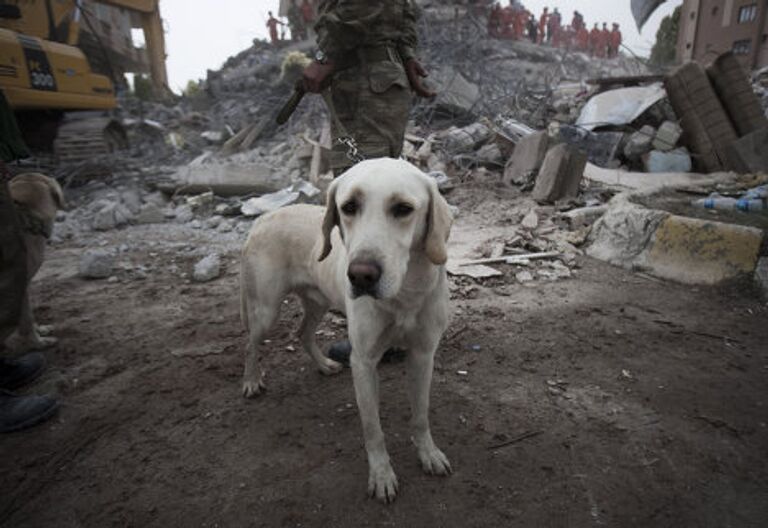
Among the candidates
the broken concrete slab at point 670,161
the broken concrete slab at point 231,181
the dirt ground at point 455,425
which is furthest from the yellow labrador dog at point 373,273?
the broken concrete slab at point 670,161

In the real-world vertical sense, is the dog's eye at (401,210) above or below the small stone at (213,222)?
above

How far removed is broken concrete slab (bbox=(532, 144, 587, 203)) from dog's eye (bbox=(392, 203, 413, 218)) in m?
4.79

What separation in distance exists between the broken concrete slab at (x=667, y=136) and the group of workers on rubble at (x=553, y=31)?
18.2 metres

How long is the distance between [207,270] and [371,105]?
107 inches

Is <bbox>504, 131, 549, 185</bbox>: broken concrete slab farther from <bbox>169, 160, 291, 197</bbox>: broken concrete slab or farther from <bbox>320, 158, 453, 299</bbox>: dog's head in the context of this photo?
<bbox>320, 158, 453, 299</bbox>: dog's head

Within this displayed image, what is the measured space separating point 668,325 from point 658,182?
384cm

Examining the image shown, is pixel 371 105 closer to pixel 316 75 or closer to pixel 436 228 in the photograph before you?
pixel 316 75

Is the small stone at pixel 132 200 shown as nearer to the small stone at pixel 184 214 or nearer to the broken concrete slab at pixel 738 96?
the small stone at pixel 184 214

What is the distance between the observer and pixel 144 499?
2.05 meters

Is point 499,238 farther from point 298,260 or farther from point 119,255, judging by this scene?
point 119,255

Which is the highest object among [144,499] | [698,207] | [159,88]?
[159,88]

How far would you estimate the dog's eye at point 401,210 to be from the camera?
1.71 m

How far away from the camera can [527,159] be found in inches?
271

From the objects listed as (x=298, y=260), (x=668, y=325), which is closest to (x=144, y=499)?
(x=298, y=260)
